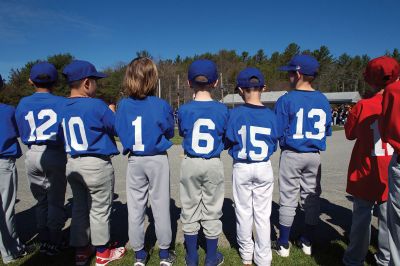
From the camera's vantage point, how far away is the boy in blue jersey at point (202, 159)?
3186mm

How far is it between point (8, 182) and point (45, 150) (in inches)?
20.2

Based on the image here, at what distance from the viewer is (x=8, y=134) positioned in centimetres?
349

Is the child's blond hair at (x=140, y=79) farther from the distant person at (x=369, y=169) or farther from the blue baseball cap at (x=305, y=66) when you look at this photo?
the distant person at (x=369, y=169)

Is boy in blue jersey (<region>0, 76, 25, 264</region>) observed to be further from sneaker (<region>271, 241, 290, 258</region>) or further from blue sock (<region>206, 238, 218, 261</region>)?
sneaker (<region>271, 241, 290, 258</region>)

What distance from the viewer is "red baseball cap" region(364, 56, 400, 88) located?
2879 mm

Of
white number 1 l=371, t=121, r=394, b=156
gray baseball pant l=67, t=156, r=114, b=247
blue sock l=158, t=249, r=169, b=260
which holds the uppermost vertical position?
white number 1 l=371, t=121, r=394, b=156

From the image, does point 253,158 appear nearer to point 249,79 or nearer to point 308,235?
point 249,79

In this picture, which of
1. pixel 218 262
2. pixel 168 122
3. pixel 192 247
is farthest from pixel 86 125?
pixel 218 262

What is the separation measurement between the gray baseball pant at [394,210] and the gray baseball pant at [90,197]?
2.63 meters

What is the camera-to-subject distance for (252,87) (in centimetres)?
326

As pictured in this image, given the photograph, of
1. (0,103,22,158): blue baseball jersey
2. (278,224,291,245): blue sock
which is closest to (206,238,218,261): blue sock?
(278,224,291,245): blue sock

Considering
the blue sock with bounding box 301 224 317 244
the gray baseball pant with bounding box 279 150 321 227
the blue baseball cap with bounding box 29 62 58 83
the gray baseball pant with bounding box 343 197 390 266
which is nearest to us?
the gray baseball pant with bounding box 343 197 390 266

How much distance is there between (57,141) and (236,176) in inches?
81.2

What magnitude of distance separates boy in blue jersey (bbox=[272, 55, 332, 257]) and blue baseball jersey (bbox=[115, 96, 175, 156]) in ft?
4.35
